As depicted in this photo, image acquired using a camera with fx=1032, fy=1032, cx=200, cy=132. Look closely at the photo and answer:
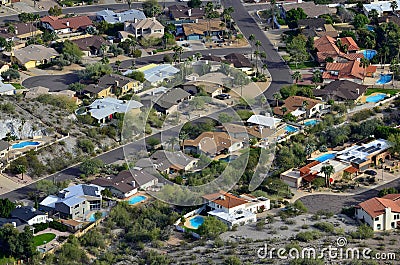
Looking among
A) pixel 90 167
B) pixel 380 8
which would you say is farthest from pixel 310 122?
pixel 380 8

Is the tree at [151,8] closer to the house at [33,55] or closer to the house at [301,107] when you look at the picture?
the house at [33,55]

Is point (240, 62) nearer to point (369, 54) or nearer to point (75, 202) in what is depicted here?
point (369, 54)

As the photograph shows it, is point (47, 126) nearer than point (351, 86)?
Yes

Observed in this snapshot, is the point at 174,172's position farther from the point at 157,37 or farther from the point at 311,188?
the point at 157,37

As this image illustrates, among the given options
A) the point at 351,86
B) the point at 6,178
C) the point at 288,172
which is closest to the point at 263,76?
the point at 351,86

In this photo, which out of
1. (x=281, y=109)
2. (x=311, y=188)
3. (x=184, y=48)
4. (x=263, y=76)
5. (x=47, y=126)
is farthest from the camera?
(x=184, y=48)

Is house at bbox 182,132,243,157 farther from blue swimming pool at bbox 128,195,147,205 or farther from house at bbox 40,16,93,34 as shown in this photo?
house at bbox 40,16,93,34
